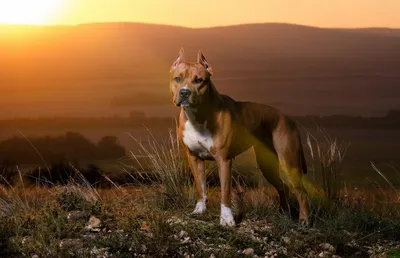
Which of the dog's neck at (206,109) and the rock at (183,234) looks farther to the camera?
the dog's neck at (206,109)

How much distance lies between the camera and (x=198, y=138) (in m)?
9.01

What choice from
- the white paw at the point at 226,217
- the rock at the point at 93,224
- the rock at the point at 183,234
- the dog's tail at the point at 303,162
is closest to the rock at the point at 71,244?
the rock at the point at 93,224

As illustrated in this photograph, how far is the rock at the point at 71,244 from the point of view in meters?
8.38

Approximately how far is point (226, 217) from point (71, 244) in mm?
1709

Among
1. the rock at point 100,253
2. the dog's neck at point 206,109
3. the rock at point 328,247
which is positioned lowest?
the rock at point 328,247

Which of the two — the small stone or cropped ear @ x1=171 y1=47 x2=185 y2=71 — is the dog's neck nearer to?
cropped ear @ x1=171 y1=47 x2=185 y2=71

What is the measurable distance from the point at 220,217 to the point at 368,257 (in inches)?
65.0

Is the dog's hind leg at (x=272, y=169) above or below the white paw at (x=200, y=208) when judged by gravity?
above

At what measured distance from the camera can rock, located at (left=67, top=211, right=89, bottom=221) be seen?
948 cm

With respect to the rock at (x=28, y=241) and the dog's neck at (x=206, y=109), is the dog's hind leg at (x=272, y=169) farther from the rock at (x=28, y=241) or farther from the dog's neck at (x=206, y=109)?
→ the rock at (x=28, y=241)

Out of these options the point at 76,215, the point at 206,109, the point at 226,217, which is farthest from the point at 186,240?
the point at 76,215

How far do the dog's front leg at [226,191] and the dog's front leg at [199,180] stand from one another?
38cm

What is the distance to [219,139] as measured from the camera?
29.4 ft

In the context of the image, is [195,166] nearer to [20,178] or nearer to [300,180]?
[300,180]
